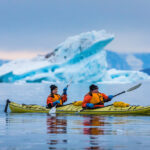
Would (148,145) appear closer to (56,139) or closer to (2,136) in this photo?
(56,139)

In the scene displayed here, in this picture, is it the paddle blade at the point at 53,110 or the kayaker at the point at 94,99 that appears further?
the paddle blade at the point at 53,110

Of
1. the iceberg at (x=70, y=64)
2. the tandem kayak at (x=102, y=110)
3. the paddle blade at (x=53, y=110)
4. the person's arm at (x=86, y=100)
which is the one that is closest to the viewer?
the tandem kayak at (x=102, y=110)

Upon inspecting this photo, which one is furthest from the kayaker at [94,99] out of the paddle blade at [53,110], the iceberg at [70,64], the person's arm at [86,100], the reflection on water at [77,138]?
the iceberg at [70,64]

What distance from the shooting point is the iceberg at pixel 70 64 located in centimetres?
4916

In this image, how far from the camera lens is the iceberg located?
161 feet

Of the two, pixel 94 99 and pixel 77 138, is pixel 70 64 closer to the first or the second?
pixel 94 99

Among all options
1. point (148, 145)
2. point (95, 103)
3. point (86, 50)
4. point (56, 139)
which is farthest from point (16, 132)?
point (86, 50)

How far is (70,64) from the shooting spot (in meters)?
52.6

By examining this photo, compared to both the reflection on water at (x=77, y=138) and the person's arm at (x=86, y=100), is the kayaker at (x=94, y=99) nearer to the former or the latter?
the person's arm at (x=86, y=100)

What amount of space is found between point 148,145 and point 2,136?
8.40 ft

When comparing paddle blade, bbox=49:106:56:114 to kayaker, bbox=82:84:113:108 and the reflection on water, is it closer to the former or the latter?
kayaker, bbox=82:84:113:108

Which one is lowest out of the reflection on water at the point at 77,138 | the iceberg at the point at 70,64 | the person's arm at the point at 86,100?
the reflection on water at the point at 77,138

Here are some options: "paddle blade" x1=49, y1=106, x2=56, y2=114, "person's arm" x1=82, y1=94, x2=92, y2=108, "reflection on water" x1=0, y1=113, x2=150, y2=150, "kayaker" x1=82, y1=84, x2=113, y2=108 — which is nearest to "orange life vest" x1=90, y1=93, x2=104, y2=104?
"kayaker" x1=82, y1=84, x2=113, y2=108

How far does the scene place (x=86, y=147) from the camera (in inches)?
245
